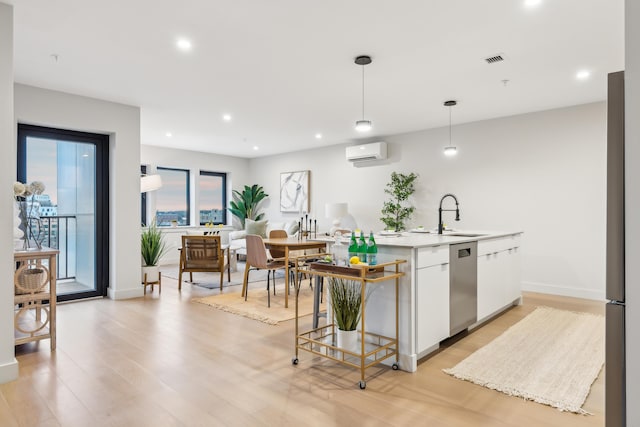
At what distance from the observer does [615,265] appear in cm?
108

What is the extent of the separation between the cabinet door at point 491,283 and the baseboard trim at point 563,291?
1.64m

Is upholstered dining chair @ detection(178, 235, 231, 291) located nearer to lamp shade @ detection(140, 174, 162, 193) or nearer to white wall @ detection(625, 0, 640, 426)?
lamp shade @ detection(140, 174, 162, 193)

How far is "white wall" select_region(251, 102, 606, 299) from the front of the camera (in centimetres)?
490

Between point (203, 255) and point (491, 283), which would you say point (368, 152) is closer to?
point (203, 255)

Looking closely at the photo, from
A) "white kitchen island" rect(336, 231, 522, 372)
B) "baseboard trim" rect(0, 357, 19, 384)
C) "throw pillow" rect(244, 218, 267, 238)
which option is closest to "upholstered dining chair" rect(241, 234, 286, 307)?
"white kitchen island" rect(336, 231, 522, 372)

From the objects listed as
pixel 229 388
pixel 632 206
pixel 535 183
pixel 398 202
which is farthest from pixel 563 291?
pixel 632 206

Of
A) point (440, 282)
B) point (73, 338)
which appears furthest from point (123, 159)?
point (440, 282)

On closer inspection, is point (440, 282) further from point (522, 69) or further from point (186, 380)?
point (522, 69)

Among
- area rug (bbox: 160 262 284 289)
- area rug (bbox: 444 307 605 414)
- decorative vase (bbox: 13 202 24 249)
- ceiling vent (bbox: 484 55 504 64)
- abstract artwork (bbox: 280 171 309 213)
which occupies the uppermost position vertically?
ceiling vent (bbox: 484 55 504 64)

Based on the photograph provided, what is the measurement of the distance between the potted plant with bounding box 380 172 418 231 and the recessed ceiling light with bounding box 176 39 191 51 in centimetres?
427

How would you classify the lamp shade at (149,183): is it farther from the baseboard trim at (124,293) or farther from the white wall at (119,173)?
the baseboard trim at (124,293)

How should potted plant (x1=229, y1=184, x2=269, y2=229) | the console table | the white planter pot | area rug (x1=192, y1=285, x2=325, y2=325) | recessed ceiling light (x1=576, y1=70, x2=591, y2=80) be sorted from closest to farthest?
1. the console table
2. recessed ceiling light (x1=576, y1=70, x2=591, y2=80)
3. area rug (x1=192, y1=285, x2=325, y2=325)
4. the white planter pot
5. potted plant (x1=229, y1=184, x2=269, y2=229)

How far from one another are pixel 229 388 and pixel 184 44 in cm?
275

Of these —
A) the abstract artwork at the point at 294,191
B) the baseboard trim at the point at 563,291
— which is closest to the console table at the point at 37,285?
the abstract artwork at the point at 294,191
